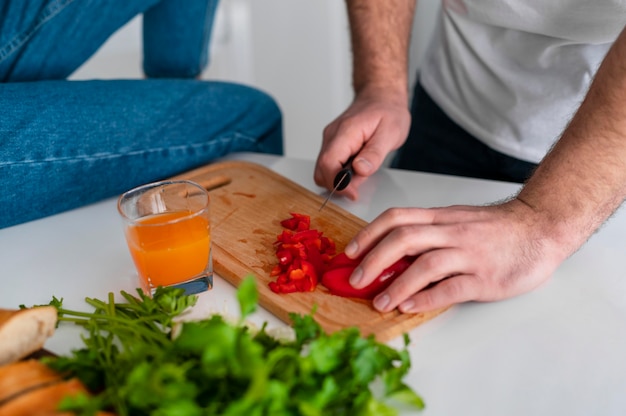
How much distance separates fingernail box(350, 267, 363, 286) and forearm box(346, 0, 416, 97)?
2.07ft

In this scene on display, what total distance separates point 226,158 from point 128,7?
37 centimetres

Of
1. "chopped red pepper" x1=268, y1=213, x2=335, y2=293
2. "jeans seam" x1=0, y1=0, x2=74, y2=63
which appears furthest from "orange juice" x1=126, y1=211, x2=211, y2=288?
"jeans seam" x1=0, y1=0, x2=74, y2=63

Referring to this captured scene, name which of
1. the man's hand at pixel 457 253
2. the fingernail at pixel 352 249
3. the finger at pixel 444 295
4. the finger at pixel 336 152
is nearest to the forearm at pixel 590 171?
the man's hand at pixel 457 253

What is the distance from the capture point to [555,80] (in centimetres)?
141

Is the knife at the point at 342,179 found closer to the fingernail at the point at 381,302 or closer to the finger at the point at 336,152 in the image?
the finger at the point at 336,152

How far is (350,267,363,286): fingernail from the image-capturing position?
921mm

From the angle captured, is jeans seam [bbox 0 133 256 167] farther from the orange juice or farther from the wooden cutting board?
the orange juice

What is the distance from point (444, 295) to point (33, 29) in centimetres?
94

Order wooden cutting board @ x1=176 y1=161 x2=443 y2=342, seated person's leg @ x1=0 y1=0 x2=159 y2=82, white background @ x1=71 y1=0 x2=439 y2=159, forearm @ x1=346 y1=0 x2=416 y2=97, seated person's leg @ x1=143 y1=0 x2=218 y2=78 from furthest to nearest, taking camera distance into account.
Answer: white background @ x1=71 y1=0 x2=439 y2=159, seated person's leg @ x1=143 y1=0 x2=218 y2=78, forearm @ x1=346 y1=0 x2=416 y2=97, seated person's leg @ x1=0 y1=0 x2=159 y2=82, wooden cutting board @ x1=176 y1=161 x2=443 y2=342

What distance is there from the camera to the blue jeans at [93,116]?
3.98 feet

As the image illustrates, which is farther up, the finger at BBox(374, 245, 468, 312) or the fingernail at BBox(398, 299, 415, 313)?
the finger at BBox(374, 245, 468, 312)

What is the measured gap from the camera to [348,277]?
948 millimetres

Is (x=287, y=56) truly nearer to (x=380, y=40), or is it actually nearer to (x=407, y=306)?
(x=380, y=40)

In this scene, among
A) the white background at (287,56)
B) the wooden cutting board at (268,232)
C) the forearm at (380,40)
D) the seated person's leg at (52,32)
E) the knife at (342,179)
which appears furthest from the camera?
the white background at (287,56)
